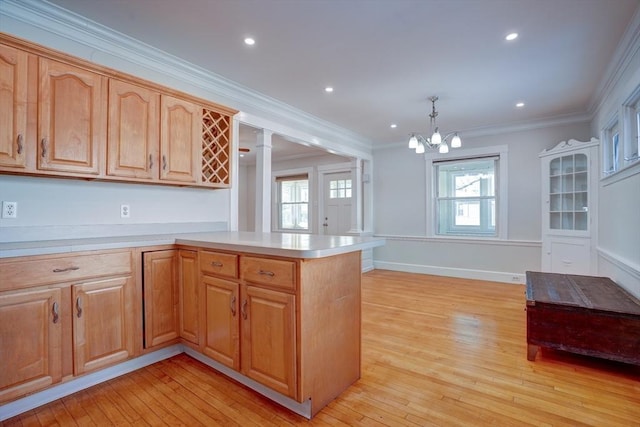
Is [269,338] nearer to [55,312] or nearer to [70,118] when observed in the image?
[55,312]

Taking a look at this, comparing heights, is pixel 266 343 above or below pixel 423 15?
below

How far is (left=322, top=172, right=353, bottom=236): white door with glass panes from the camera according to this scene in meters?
6.62

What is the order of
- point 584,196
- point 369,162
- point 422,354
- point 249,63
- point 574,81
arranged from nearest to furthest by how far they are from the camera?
point 422,354 < point 249,63 < point 574,81 < point 584,196 < point 369,162

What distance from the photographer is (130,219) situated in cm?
255

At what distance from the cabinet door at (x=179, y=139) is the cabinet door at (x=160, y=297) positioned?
2.31 feet

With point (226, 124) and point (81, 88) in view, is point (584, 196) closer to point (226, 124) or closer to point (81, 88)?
point (226, 124)

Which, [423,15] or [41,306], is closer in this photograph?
[41,306]

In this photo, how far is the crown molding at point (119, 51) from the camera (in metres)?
2.03

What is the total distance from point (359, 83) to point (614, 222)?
290cm

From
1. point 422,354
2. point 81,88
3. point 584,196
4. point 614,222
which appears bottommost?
point 422,354

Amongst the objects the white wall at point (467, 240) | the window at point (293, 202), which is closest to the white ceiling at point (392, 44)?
the white wall at point (467, 240)

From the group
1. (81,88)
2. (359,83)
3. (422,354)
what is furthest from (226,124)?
(422,354)

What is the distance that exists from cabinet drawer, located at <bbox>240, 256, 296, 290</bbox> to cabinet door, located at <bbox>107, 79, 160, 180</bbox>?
48.8 inches

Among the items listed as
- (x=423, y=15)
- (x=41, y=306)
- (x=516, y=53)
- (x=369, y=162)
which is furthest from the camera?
(x=369, y=162)
